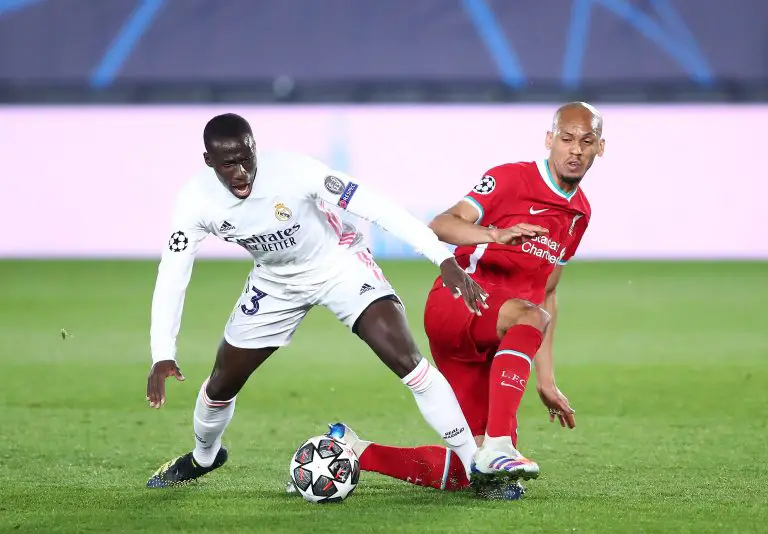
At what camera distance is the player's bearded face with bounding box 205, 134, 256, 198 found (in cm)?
532

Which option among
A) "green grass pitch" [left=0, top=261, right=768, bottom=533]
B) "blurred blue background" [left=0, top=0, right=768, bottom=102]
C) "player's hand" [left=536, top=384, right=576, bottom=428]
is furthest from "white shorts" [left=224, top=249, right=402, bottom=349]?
"blurred blue background" [left=0, top=0, right=768, bottom=102]

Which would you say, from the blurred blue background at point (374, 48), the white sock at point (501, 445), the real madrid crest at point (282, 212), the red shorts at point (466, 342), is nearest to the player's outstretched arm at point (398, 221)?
the real madrid crest at point (282, 212)

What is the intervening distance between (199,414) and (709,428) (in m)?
3.20

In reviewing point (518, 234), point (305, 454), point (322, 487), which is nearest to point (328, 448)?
point (305, 454)

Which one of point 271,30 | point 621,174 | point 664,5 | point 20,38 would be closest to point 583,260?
point 621,174

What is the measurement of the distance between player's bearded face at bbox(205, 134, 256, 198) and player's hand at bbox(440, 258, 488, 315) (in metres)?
0.96

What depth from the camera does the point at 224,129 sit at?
5.33 m

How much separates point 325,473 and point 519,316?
107cm

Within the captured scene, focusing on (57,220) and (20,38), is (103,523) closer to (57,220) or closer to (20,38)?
(57,220)

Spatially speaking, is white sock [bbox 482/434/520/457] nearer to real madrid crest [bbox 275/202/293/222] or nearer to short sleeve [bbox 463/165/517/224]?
short sleeve [bbox 463/165/517/224]

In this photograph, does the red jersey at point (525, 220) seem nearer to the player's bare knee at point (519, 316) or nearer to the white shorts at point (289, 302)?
the player's bare knee at point (519, 316)

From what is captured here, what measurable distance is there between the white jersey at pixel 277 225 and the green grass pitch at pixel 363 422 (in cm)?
91

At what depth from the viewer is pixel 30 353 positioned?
34.5 feet

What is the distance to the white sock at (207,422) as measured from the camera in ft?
18.6
